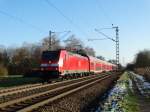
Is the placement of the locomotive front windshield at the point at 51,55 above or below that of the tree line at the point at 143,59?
below

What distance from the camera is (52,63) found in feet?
109

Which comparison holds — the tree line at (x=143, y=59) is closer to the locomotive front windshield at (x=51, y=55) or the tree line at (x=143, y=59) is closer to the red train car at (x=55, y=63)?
the red train car at (x=55, y=63)

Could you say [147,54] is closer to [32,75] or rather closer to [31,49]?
[31,49]

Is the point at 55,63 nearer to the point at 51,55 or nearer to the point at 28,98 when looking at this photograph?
the point at 51,55

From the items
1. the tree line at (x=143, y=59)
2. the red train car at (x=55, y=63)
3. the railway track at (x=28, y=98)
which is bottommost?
the railway track at (x=28, y=98)

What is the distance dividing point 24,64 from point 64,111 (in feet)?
203

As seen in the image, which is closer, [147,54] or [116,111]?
[116,111]

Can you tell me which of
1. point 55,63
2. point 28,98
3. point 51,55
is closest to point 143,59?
point 51,55

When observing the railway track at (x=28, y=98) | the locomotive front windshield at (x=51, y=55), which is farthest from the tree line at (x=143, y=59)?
the railway track at (x=28, y=98)

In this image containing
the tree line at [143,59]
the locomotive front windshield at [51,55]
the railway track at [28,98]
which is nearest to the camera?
the railway track at [28,98]

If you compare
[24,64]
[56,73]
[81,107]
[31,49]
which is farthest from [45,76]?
[31,49]

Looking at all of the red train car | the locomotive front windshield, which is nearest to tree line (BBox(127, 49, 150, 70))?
the red train car

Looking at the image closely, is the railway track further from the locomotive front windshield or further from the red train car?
the locomotive front windshield

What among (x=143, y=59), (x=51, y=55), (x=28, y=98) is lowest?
(x=28, y=98)
